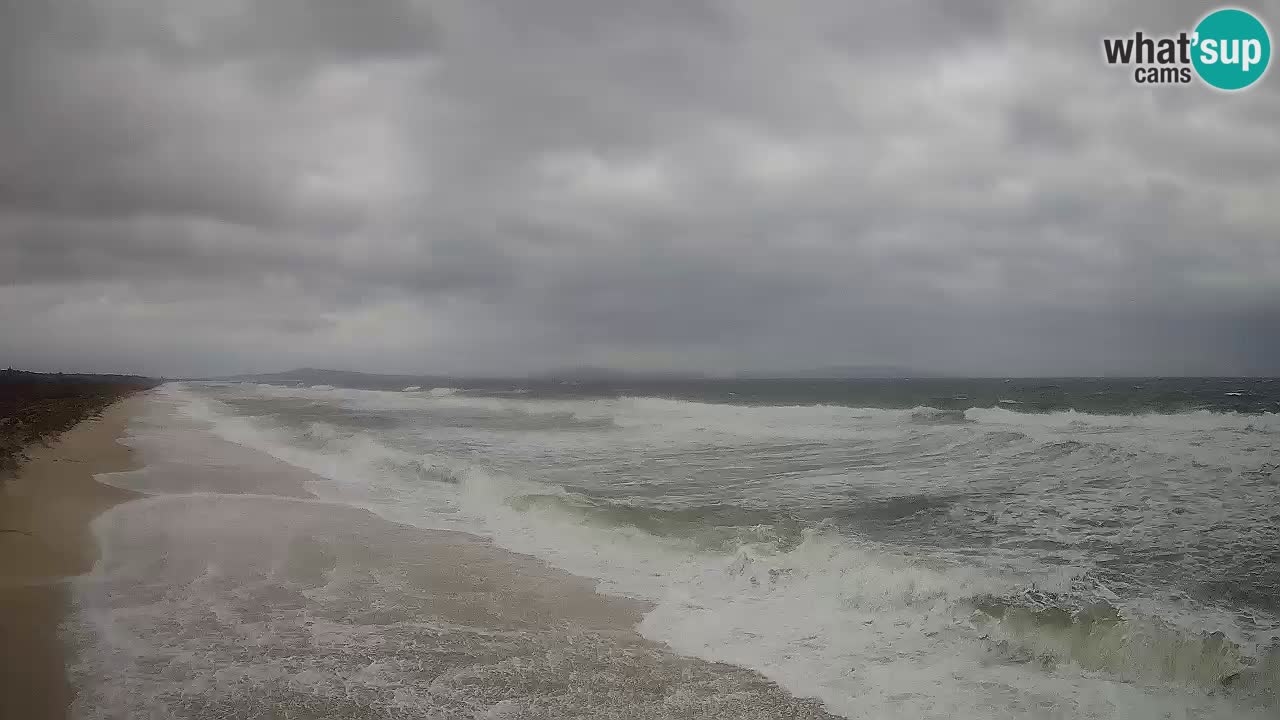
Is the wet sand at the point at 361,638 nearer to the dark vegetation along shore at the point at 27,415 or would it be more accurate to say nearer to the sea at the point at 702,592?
the sea at the point at 702,592

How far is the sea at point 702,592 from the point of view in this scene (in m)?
5.18

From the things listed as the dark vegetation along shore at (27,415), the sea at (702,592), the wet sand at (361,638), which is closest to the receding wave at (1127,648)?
the sea at (702,592)

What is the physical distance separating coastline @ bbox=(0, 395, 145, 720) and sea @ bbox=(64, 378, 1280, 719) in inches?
9.8

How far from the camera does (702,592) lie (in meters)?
7.83

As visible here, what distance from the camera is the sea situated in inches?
204

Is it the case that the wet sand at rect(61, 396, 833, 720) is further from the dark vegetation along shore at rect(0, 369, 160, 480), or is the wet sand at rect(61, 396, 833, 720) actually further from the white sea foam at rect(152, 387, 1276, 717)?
the dark vegetation along shore at rect(0, 369, 160, 480)

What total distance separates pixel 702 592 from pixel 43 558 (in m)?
7.91

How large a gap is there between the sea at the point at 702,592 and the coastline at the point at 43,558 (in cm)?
25

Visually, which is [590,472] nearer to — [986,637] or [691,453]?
[691,453]

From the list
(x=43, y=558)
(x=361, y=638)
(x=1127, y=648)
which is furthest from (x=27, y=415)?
(x=1127, y=648)

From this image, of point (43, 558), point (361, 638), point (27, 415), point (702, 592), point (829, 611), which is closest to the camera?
point (361, 638)

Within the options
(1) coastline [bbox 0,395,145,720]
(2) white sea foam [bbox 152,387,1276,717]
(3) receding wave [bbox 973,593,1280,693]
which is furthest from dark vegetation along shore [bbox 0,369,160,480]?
(3) receding wave [bbox 973,593,1280,693]

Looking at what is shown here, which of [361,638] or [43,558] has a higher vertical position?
[43,558]

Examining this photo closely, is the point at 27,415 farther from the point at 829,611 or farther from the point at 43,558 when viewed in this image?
the point at 829,611
